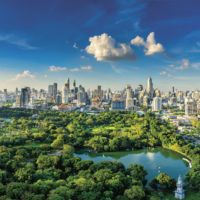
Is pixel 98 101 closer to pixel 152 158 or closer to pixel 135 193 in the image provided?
pixel 152 158

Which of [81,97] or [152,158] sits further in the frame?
[81,97]

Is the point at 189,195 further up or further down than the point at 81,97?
further down

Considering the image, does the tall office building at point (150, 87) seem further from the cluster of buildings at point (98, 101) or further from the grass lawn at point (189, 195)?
the grass lawn at point (189, 195)

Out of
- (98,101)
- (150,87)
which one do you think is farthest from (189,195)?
(150,87)

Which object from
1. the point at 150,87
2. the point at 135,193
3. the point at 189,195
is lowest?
the point at 189,195

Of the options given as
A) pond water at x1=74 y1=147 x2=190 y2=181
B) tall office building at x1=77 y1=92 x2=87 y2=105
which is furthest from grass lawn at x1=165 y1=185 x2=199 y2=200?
tall office building at x1=77 y1=92 x2=87 y2=105

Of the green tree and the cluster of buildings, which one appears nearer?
the green tree

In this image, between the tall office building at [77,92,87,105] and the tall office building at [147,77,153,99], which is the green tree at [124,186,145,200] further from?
the tall office building at [147,77,153,99]

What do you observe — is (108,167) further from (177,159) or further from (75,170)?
(177,159)
